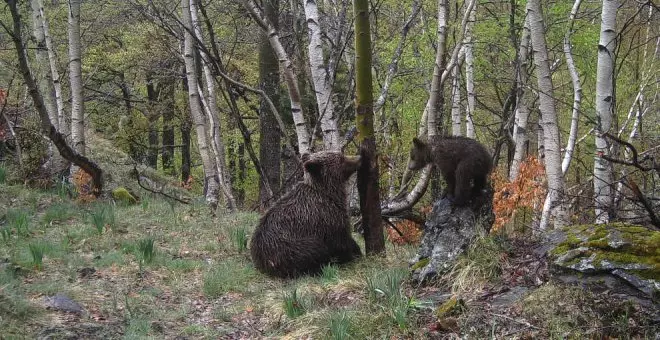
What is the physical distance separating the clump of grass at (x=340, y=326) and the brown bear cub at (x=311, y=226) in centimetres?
235

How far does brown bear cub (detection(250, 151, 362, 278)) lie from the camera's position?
6648 mm

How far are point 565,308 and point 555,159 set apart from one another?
3427 mm

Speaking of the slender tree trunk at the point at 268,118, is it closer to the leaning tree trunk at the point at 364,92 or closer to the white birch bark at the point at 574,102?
the white birch bark at the point at 574,102

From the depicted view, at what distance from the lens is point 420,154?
24.5 ft

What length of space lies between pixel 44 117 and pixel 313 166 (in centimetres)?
512

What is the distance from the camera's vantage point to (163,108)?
2177cm

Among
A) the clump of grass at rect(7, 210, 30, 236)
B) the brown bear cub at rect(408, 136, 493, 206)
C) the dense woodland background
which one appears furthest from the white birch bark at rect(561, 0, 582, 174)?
the clump of grass at rect(7, 210, 30, 236)

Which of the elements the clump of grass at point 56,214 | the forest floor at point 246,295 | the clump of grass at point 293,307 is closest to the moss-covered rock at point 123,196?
the clump of grass at point 56,214

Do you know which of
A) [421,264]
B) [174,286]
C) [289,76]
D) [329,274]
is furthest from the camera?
[289,76]

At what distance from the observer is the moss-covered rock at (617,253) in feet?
12.3

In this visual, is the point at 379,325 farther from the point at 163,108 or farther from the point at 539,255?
the point at 163,108

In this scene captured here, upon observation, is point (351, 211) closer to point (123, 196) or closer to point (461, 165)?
point (461, 165)

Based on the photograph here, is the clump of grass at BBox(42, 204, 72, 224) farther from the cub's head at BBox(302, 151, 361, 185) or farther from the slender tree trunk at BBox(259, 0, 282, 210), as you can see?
the cub's head at BBox(302, 151, 361, 185)

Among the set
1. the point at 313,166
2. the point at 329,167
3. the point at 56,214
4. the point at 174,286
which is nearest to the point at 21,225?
the point at 56,214
